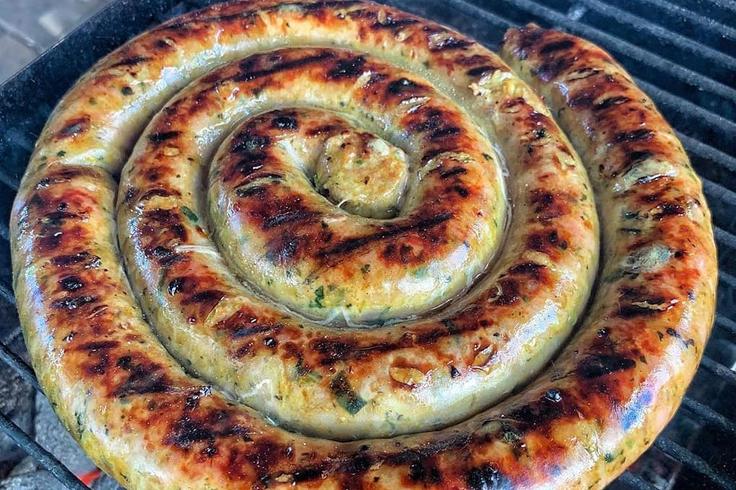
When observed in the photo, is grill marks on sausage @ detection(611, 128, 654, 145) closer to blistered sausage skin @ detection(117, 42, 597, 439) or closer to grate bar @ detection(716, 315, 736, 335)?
blistered sausage skin @ detection(117, 42, 597, 439)

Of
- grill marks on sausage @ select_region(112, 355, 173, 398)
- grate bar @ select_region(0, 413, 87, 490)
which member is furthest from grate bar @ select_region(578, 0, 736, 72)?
grate bar @ select_region(0, 413, 87, 490)

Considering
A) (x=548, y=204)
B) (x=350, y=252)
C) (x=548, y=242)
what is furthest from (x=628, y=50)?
(x=350, y=252)

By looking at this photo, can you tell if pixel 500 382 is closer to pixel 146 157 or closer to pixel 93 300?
pixel 93 300

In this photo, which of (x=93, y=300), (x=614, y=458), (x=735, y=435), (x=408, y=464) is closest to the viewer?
(x=408, y=464)

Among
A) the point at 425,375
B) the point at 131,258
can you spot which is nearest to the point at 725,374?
the point at 425,375

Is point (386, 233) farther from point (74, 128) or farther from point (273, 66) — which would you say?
point (74, 128)

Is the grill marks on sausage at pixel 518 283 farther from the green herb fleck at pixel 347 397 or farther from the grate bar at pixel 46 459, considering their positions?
the grate bar at pixel 46 459
